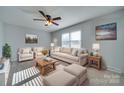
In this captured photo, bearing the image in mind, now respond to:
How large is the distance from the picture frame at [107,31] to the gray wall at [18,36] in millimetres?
2495

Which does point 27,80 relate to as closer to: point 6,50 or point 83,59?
point 6,50

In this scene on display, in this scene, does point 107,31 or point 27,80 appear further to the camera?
point 107,31

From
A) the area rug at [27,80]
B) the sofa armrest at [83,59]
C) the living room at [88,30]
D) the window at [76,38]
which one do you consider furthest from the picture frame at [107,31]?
the area rug at [27,80]

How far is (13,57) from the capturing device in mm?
2598

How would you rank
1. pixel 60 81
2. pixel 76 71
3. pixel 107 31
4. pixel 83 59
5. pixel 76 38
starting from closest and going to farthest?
pixel 60 81 → pixel 76 71 → pixel 107 31 → pixel 83 59 → pixel 76 38

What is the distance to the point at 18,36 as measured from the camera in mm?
2361

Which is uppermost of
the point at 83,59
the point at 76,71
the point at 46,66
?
the point at 83,59

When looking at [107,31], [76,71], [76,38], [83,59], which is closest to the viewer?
[76,71]

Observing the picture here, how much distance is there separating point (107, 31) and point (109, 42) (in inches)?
14.3

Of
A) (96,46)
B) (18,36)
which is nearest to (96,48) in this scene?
(96,46)

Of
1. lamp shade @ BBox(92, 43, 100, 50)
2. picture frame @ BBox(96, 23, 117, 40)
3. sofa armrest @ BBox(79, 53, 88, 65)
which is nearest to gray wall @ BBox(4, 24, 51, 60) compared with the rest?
sofa armrest @ BBox(79, 53, 88, 65)

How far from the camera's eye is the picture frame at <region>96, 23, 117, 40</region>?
2.08 meters

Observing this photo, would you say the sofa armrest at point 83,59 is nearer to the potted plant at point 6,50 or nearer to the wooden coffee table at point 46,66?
the wooden coffee table at point 46,66
